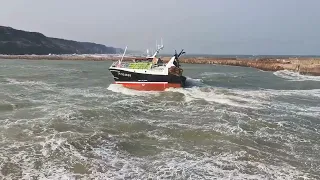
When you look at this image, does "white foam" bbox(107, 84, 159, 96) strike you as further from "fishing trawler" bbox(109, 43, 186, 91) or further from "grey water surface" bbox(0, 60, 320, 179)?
"grey water surface" bbox(0, 60, 320, 179)

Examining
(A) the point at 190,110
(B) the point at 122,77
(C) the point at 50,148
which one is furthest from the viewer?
(B) the point at 122,77

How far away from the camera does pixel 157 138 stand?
1345cm

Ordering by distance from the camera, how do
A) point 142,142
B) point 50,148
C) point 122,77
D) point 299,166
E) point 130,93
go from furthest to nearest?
point 122,77 → point 130,93 → point 142,142 → point 50,148 → point 299,166

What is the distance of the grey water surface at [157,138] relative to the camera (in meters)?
9.99

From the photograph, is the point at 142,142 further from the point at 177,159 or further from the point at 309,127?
the point at 309,127

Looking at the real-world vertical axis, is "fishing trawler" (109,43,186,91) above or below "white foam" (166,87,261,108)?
above

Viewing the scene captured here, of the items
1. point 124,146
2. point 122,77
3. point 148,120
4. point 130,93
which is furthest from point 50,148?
point 122,77

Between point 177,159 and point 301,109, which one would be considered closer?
point 177,159

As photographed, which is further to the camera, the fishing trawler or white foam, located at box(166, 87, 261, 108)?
the fishing trawler

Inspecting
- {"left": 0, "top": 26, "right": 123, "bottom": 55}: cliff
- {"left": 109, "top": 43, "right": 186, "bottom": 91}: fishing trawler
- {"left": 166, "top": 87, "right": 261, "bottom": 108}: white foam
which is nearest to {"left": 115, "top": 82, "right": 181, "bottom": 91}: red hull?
{"left": 109, "top": 43, "right": 186, "bottom": 91}: fishing trawler

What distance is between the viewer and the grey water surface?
32.8 ft

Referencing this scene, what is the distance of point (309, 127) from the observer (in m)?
16.0

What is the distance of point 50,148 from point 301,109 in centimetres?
1561

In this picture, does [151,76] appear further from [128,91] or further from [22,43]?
[22,43]
